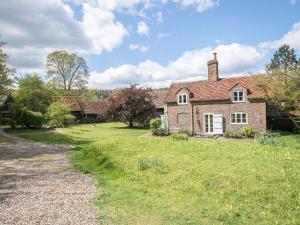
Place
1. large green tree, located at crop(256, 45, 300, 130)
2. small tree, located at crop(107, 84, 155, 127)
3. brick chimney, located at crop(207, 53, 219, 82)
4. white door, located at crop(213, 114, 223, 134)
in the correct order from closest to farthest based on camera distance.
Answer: large green tree, located at crop(256, 45, 300, 130) → white door, located at crop(213, 114, 223, 134) → brick chimney, located at crop(207, 53, 219, 82) → small tree, located at crop(107, 84, 155, 127)

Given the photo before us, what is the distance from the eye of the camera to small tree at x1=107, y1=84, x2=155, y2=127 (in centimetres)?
5219

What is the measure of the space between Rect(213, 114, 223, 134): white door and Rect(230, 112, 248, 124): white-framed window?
1.21m

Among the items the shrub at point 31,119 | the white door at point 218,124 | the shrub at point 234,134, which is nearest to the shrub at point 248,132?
the shrub at point 234,134

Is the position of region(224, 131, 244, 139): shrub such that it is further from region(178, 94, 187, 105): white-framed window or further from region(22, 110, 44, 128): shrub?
region(22, 110, 44, 128): shrub

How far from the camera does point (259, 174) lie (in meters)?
12.7

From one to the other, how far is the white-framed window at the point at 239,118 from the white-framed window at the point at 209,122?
2.41m

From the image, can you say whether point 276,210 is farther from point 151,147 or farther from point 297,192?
point 151,147

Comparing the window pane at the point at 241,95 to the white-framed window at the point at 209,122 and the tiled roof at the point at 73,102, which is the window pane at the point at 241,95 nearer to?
the white-framed window at the point at 209,122

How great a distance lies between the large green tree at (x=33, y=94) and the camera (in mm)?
63006

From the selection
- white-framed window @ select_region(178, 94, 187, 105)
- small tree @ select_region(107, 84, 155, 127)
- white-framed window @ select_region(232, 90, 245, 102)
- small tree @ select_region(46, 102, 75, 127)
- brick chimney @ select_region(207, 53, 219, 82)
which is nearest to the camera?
white-framed window @ select_region(232, 90, 245, 102)

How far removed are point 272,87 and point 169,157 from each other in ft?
63.4

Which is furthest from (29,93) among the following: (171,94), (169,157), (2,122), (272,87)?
(169,157)

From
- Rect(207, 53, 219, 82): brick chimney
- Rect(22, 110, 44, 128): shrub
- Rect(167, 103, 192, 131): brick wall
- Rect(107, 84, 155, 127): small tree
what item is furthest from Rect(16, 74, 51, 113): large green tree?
Rect(207, 53, 219, 82): brick chimney

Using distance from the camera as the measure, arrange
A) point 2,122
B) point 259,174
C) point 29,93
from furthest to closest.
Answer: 1. point 29,93
2. point 2,122
3. point 259,174
